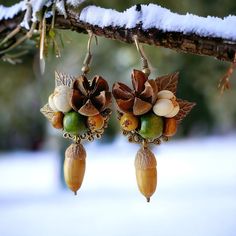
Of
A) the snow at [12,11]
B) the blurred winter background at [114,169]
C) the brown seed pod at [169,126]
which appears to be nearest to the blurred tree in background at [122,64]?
the blurred winter background at [114,169]

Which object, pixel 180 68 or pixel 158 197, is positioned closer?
pixel 180 68

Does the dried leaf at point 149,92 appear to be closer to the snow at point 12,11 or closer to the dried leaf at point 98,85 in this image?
the dried leaf at point 98,85

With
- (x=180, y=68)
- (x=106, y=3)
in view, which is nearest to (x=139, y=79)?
(x=106, y=3)

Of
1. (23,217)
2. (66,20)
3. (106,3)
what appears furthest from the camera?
(23,217)

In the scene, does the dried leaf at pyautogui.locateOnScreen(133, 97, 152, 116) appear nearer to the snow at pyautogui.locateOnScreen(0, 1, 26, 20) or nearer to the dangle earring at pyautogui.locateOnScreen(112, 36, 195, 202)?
the dangle earring at pyautogui.locateOnScreen(112, 36, 195, 202)

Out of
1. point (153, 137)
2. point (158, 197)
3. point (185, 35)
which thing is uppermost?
point (158, 197)

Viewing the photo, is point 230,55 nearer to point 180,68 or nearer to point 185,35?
point 185,35

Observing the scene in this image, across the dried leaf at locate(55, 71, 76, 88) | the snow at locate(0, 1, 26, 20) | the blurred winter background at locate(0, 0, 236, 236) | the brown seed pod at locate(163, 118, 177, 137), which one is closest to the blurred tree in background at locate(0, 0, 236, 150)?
the blurred winter background at locate(0, 0, 236, 236)

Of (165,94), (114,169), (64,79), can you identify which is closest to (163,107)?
(165,94)

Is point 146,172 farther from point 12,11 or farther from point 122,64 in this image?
point 122,64
